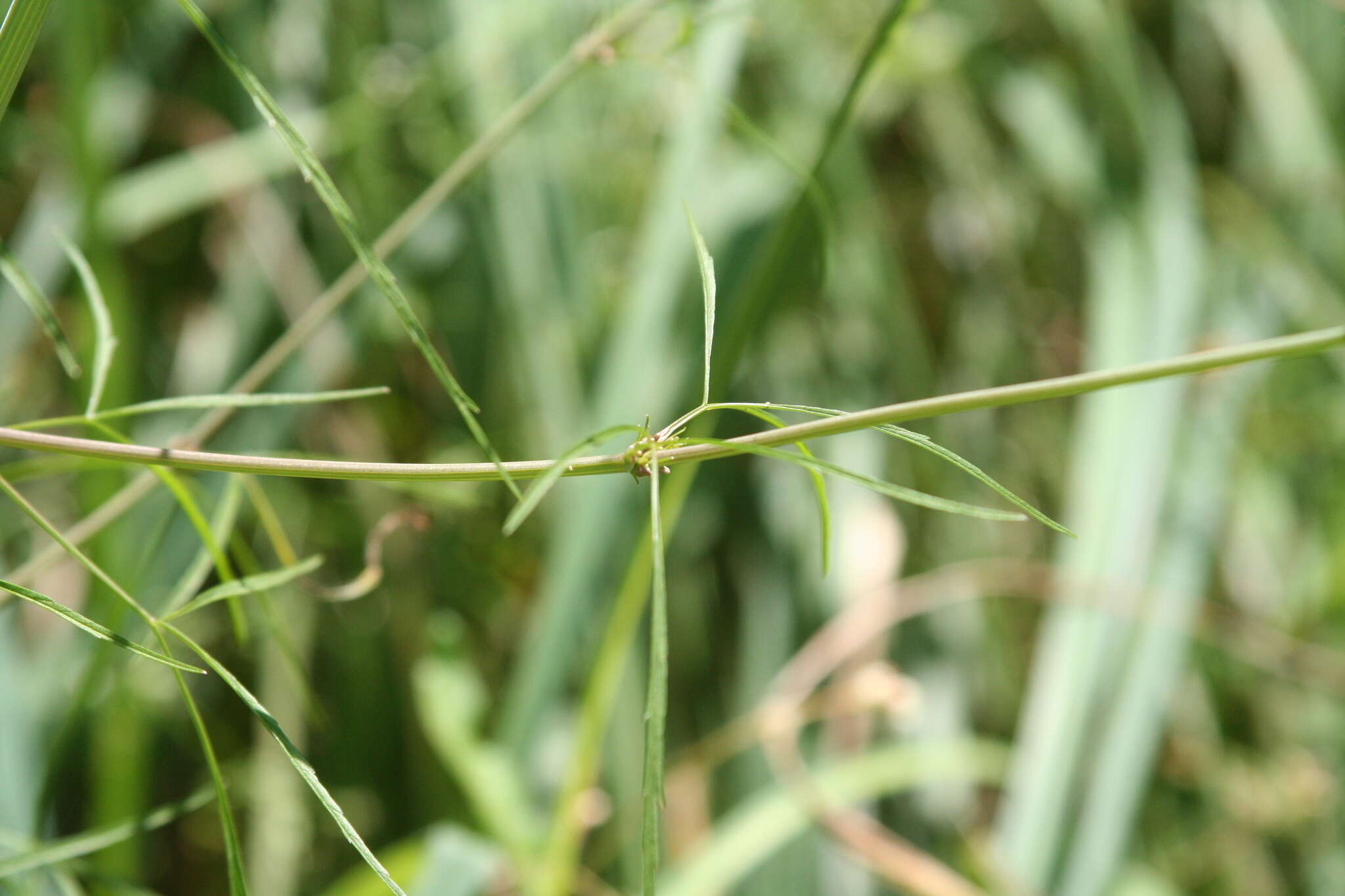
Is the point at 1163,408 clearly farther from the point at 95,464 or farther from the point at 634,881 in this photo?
the point at 95,464

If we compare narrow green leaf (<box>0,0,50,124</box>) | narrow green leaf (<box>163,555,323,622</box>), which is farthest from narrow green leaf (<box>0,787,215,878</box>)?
narrow green leaf (<box>0,0,50,124</box>)

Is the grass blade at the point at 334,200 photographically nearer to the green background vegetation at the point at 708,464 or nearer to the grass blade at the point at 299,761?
the grass blade at the point at 299,761

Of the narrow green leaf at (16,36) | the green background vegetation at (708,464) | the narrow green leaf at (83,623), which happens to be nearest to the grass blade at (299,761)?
the narrow green leaf at (83,623)

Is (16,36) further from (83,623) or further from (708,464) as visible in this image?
(708,464)

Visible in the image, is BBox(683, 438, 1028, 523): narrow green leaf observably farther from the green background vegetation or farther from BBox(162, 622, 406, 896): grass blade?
the green background vegetation

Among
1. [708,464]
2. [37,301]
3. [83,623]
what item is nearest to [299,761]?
[83,623]
